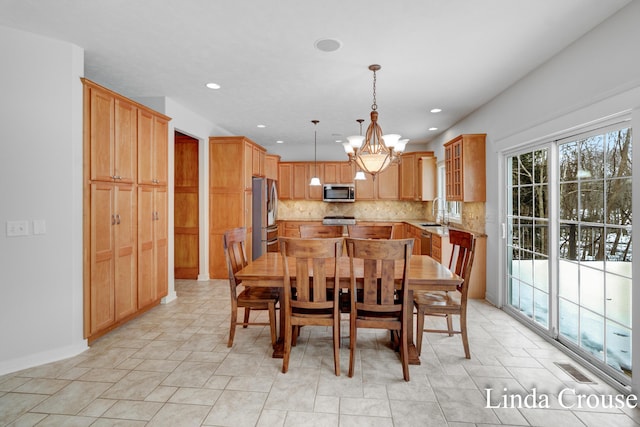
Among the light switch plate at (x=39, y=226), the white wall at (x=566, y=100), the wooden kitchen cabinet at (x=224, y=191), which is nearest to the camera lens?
the white wall at (x=566, y=100)

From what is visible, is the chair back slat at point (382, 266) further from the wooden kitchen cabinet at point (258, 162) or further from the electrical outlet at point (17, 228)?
the wooden kitchen cabinet at point (258, 162)

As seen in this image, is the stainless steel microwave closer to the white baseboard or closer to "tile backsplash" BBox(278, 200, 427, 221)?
"tile backsplash" BBox(278, 200, 427, 221)

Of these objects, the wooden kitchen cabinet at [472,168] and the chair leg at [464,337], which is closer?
the chair leg at [464,337]

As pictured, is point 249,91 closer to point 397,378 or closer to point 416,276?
point 416,276

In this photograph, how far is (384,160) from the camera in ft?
9.57

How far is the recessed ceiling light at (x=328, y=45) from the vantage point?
2547mm

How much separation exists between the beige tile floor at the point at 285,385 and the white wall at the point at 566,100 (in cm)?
77

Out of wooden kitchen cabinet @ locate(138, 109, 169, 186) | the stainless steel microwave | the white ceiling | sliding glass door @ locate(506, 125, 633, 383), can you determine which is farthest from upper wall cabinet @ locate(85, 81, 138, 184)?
the stainless steel microwave

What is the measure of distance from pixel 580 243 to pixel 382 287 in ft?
5.85

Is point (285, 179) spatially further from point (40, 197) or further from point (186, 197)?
point (40, 197)

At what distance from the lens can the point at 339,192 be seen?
275 inches

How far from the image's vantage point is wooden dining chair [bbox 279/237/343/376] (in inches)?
86.1

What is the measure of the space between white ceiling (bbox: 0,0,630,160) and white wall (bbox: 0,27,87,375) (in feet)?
1.00

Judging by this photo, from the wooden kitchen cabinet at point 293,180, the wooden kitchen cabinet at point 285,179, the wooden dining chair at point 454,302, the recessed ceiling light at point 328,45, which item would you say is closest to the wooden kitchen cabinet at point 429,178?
the wooden kitchen cabinet at point 293,180
